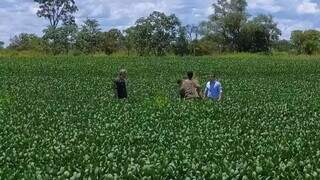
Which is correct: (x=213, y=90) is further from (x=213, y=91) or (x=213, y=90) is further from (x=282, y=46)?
(x=282, y=46)

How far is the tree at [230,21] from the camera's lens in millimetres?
125213

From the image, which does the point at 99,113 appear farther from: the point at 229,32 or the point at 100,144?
the point at 229,32

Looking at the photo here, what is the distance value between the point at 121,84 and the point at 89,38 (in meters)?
86.8

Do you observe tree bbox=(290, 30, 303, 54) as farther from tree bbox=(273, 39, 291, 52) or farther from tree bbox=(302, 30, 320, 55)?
tree bbox=(273, 39, 291, 52)

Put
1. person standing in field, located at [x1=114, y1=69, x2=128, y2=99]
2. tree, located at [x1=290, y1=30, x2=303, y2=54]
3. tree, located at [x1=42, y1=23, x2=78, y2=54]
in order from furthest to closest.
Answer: tree, located at [x1=290, y1=30, x2=303, y2=54] → tree, located at [x1=42, y1=23, x2=78, y2=54] → person standing in field, located at [x1=114, y1=69, x2=128, y2=99]

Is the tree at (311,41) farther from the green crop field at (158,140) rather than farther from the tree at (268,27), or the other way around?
the green crop field at (158,140)

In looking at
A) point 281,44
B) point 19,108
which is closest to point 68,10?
point 281,44

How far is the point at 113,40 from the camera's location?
12081 centimetres

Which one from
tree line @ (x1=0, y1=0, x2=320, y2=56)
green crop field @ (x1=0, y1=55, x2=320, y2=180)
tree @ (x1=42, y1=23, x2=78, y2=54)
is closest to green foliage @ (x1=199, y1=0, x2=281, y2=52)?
tree line @ (x1=0, y1=0, x2=320, y2=56)

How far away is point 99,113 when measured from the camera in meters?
20.4

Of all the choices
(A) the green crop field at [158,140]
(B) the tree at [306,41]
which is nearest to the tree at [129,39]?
(B) the tree at [306,41]

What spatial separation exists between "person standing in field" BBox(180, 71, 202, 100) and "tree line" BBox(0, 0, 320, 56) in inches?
3192

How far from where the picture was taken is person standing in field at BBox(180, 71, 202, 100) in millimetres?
23884

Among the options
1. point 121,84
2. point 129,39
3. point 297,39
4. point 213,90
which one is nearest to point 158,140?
point 213,90
